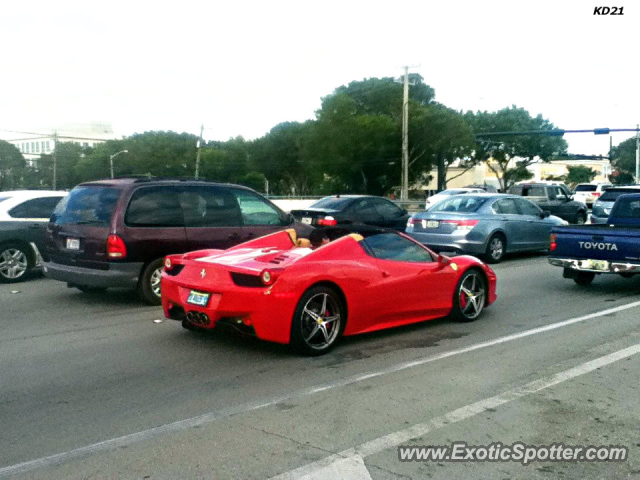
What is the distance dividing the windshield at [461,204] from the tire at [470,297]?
22.9ft

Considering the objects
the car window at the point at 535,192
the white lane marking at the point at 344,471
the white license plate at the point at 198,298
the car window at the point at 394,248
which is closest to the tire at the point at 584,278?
the car window at the point at 394,248

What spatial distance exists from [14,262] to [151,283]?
12.7ft

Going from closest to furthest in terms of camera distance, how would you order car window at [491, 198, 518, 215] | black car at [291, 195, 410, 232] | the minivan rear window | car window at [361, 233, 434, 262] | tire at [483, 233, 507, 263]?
car window at [361, 233, 434, 262] < the minivan rear window < tire at [483, 233, 507, 263] < car window at [491, 198, 518, 215] < black car at [291, 195, 410, 232]

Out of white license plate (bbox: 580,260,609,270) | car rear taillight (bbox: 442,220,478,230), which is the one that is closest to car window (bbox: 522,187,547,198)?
car rear taillight (bbox: 442,220,478,230)

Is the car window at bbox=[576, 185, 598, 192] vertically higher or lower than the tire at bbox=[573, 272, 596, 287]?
higher

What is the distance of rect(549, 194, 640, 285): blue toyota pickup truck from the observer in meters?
10.9

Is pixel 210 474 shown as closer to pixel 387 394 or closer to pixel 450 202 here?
pixel 387 394

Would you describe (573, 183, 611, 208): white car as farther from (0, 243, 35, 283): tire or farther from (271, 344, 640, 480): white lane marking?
(271, 344, 640, 480): white lane marking

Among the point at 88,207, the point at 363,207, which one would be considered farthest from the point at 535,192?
the point at 88,207

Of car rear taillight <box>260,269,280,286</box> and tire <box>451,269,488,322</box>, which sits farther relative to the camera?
tire <box>451,269,488,322</box>

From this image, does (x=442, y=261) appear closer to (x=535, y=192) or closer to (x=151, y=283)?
(x=151, y=283)

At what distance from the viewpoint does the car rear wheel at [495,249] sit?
15.6 meters

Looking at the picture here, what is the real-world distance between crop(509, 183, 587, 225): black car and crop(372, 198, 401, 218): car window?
8162 mm

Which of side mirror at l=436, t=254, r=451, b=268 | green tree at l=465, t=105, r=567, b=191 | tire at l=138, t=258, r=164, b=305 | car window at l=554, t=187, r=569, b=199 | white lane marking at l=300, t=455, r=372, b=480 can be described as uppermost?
green tree at l=465, t=105, r=567, b=191
